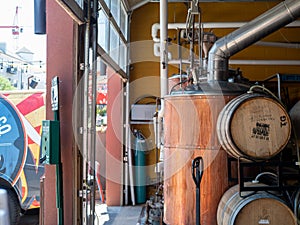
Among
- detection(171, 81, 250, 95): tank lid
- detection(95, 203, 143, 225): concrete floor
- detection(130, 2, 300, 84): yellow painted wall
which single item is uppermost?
detection(130, 2, 300, 84): yellow painted wall

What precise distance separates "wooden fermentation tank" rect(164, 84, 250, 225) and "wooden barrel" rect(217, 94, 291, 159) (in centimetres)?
43

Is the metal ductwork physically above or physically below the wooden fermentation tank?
above

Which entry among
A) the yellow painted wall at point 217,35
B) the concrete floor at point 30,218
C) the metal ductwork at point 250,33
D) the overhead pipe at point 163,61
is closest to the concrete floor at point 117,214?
the concrete floor at point 30,218

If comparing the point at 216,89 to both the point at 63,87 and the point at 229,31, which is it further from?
the point at 229,31

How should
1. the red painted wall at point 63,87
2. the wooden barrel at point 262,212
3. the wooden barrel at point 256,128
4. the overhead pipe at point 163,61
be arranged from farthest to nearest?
the overhead pipe at point 163,61 < the red painted wall at point 63,87 < the wooden barrel at point 256,128 < the wooden barrel at point 262,212

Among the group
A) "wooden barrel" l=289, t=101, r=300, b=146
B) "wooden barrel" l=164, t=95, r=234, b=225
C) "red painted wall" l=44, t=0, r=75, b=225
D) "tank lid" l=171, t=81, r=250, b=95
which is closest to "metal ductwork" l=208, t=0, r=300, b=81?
"tank lid" l=171, t=81, r=250, b=95

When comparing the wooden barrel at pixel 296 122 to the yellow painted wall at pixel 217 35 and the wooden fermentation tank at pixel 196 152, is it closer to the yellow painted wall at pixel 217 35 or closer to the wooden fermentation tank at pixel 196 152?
the wooden fermentation tank at pixel 196 152

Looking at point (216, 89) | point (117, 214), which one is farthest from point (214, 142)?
point (117, 214)

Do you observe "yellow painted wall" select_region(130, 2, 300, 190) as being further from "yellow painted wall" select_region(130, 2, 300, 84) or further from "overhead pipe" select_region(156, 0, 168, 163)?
"overhead pipe" select_region(156, 0, 168, 163)

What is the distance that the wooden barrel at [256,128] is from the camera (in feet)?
10.1

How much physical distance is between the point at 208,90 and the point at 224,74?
1.52 ft

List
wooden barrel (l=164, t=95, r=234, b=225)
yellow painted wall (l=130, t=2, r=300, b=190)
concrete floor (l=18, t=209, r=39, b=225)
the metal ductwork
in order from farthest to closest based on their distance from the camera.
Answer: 1. yellow painted wall (l=130, t=2, r=300, b=190)
2. concrete floor (l=18, t=209, r=39, b=225)
3. the metal ductwork
4. wooden barrel (l=164, t=95, r=234, b=225)

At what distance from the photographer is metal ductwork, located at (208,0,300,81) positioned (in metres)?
3.64

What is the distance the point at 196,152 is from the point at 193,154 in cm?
4
